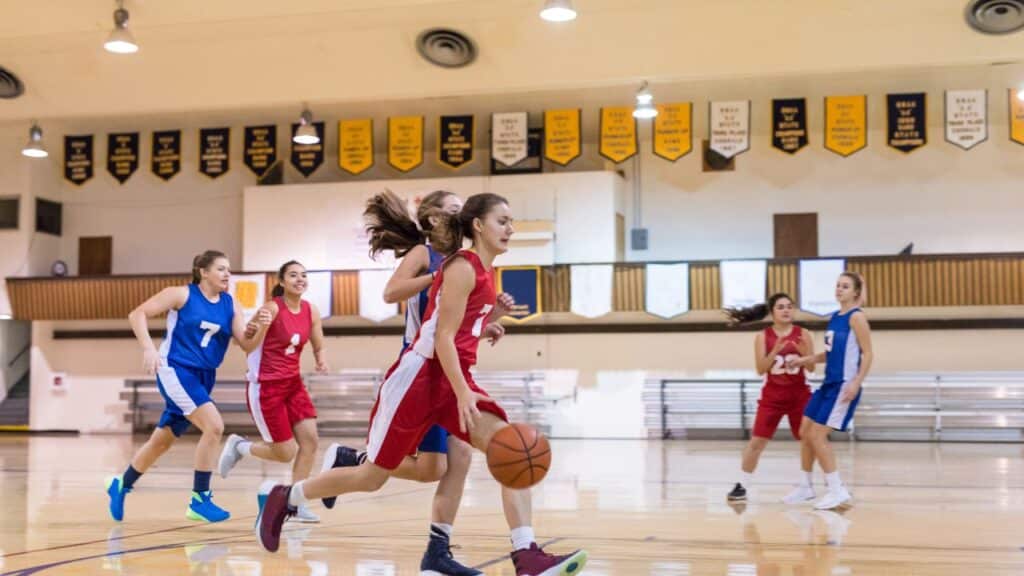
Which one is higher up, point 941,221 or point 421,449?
point 941,221

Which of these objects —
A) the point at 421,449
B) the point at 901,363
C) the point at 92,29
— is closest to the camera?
the point at 421,449

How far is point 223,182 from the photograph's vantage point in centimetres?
1952

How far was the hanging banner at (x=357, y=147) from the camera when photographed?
1766cm

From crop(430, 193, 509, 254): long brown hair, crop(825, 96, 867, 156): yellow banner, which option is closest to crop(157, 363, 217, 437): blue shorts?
crop(430, 193, 509, 254): long brown hair

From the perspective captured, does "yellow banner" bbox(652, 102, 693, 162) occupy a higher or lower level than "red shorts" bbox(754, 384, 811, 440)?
higher

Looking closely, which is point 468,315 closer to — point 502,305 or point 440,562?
point 502,305

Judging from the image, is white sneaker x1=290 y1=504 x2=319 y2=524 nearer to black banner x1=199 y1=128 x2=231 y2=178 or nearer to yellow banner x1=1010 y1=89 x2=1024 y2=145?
black banner x1=199 y1=128 x2=231 y2=178

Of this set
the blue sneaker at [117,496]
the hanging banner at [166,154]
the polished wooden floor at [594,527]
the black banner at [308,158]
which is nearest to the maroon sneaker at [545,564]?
the polished wooden floor at [594,527]

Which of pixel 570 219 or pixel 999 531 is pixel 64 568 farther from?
pixel 570 219

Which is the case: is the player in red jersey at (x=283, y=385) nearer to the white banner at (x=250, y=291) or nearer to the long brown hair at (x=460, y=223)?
the long brown hair at (x=460, y=223)

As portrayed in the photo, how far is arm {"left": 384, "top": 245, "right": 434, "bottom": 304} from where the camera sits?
180 inches

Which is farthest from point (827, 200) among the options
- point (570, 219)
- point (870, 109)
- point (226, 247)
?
point (226, 247)

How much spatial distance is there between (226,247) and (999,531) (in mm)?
15691

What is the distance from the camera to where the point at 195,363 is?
6.65 meters
